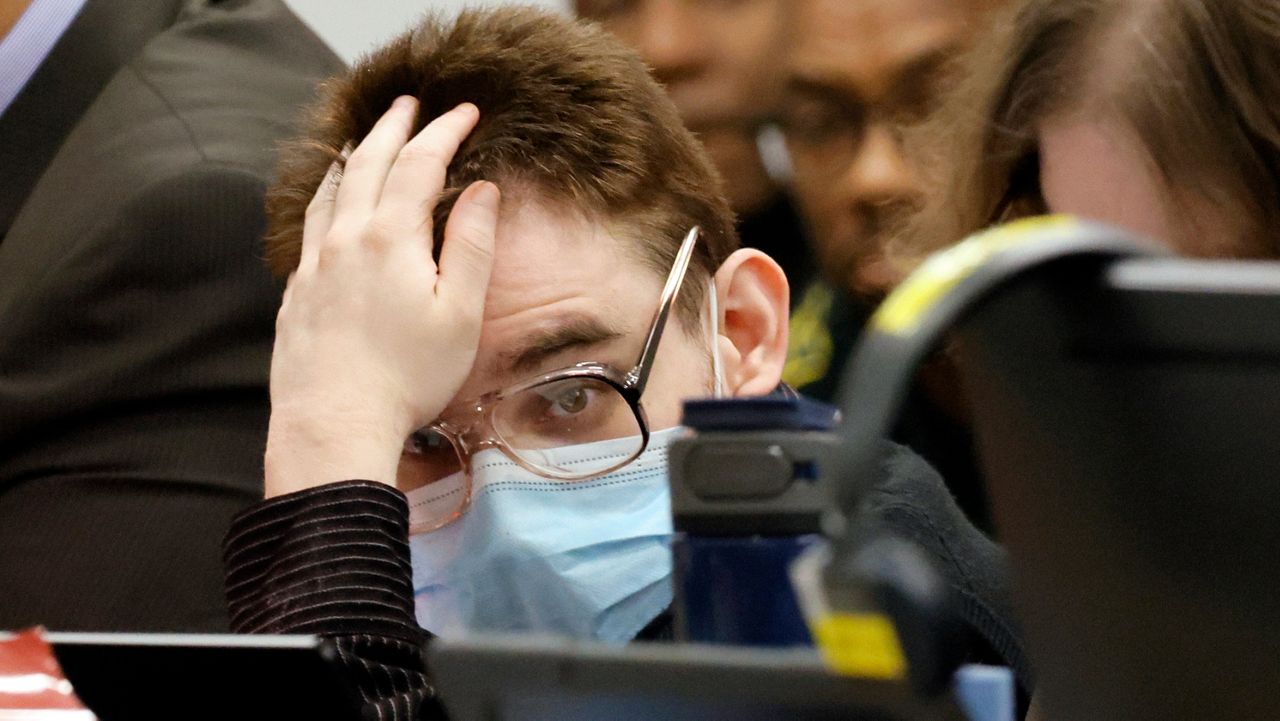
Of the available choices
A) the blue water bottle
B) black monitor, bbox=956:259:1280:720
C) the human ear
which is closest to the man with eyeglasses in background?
the human ear

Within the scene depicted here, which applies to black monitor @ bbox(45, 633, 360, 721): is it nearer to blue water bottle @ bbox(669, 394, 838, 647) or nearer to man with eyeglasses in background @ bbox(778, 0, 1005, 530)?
blue water bottle @ bbox(669, 394, 838, 647)

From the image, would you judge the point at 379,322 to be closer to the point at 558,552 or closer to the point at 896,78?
the point at 558,552

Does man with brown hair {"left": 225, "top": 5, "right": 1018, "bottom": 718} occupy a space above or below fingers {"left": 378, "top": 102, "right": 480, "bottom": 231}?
below

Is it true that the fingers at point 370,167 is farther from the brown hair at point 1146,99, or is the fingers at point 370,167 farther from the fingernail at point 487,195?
the brown hair at point 1146,99

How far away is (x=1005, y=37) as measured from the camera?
58.1 inches

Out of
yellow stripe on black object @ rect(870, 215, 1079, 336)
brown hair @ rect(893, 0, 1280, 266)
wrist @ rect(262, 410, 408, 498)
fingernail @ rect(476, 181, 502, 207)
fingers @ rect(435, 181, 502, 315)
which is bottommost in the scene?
wrist @ rect(262, 410, 408, 498)

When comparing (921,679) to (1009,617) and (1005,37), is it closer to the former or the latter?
(1009,617)

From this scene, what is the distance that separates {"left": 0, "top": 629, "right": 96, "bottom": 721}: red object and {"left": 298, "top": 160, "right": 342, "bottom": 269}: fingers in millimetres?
576

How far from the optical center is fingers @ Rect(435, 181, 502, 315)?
1.17m

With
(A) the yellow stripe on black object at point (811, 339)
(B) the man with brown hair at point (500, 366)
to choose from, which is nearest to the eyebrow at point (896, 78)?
(A) the yellow stripe on black object at point (811, 339)

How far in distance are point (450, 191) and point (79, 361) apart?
1.46 ft

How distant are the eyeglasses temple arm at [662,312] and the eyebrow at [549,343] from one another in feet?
0.13

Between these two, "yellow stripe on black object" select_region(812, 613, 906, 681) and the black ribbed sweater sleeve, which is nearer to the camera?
"yellow stripe on black object" select_region(812, 613, 906, 681)

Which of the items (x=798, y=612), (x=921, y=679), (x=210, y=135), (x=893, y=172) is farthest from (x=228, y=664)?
(x=893, y=172)
